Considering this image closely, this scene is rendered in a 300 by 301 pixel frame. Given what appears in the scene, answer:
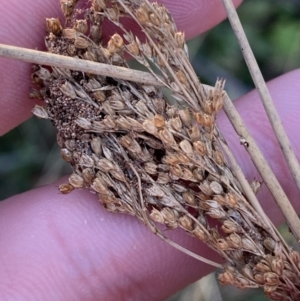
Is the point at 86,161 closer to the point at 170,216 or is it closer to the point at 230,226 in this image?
the point at 170,216

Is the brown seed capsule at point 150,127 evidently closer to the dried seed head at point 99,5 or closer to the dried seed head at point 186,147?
the dried seed head at point 186,147

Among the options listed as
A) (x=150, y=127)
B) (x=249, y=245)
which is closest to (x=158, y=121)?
(x=150, y=127)

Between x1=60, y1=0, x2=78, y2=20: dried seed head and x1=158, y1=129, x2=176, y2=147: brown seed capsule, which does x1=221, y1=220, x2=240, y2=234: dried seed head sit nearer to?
x1=158, y1=129, x2=176, y2=147: brown seed capsule

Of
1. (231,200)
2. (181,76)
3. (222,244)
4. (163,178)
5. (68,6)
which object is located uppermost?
(68,6)

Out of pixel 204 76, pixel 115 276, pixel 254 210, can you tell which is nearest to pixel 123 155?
pixel 254 210

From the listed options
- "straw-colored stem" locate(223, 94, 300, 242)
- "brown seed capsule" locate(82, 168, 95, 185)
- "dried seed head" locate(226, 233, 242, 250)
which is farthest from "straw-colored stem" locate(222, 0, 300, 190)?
"brown seed capsule" locate(82, 168, 95, 185)

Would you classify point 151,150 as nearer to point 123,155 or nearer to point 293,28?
point 123,155
